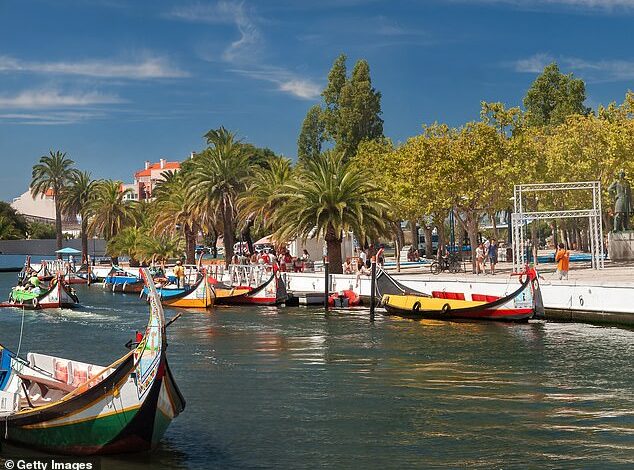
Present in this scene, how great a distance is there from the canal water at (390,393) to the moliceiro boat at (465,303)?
92 centimetres

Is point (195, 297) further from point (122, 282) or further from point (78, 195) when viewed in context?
point (78, 195)

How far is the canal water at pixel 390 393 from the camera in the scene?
15703mm

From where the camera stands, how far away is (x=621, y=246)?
53188 mm

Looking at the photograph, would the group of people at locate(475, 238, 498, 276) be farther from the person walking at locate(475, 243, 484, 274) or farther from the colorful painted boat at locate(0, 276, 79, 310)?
the colorful painted boat at locate(0, 276, 79, 310)

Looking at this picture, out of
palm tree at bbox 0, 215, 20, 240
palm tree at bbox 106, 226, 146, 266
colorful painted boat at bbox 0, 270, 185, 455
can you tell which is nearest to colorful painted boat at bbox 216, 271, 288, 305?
colorful painted boat at bbox 0, 270, 185, 455

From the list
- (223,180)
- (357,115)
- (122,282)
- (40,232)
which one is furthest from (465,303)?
(40,232)

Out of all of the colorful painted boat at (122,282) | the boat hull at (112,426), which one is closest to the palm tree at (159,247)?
the colorful painted boat at (122,282)

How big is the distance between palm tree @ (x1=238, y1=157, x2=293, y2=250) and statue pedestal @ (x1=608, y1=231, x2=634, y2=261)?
20.5m

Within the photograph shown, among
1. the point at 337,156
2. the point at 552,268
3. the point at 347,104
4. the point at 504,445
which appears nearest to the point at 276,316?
the point at 337,156

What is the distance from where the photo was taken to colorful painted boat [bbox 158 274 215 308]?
47188mm

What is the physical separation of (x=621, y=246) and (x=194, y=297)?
25.7 meters

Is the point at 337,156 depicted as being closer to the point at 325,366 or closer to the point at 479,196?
the point at 479,196

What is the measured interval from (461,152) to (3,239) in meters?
102

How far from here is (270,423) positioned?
1816 centimetres
